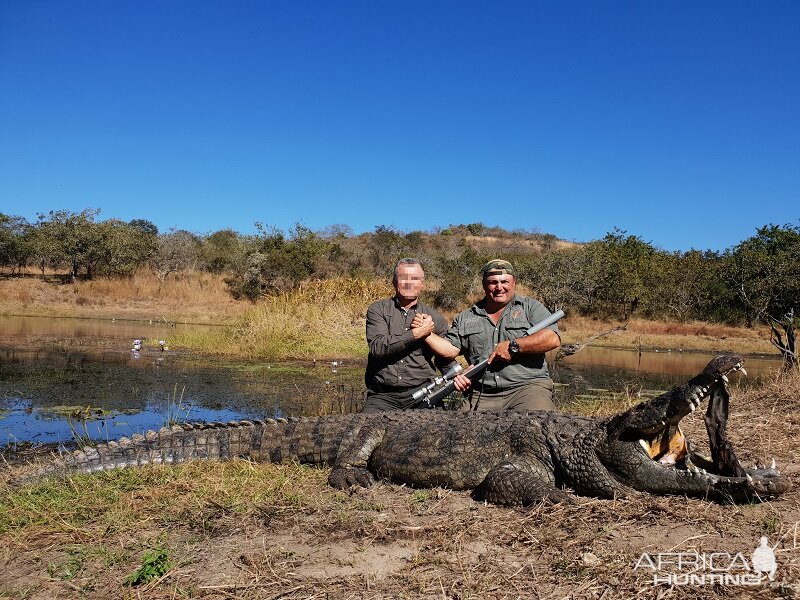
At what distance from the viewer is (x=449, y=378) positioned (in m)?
4.88

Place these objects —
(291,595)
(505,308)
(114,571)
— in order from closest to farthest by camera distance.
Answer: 1. (291,595)
2. (114,571)
3. (505,308)

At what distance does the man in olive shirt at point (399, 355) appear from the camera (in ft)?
16.8

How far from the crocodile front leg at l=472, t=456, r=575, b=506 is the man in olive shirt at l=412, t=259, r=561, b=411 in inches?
46.4

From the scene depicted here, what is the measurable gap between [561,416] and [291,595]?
2.09 metres

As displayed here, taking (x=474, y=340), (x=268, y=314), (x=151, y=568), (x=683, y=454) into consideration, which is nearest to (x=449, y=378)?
(x=474, y=340)

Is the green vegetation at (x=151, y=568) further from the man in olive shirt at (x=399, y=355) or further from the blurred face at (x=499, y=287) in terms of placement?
the blurred face at (x=499, y=287)

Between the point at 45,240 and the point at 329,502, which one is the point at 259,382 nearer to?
A: the point at 329,502

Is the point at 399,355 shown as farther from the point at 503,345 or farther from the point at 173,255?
the point at 173,255

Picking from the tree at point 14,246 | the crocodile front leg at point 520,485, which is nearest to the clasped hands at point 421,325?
the crocodile front leg at point 520,485

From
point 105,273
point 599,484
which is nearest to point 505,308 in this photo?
point 599,484

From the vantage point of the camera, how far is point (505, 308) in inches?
202

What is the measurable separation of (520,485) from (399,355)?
187 centimetres

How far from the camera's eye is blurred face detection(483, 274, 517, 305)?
498cm
